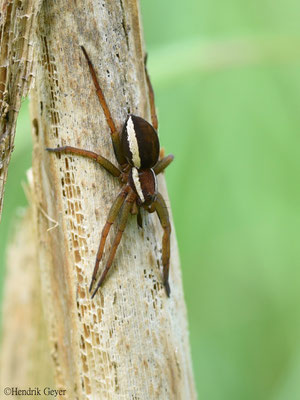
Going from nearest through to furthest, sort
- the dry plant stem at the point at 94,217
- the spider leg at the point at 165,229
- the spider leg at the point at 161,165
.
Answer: the dry plant stem at the point at 94,217 → the spider leg at the point at 165,229 → the spider leg at the point at 161,165

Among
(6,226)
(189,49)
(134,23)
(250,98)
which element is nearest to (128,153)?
(134,23)

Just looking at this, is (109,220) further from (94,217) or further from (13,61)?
(13,61)

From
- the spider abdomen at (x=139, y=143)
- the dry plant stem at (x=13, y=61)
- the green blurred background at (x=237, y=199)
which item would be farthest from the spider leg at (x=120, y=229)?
the green blurred background at (x=237, y=199)

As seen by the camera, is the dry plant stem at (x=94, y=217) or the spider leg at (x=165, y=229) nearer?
the dry plant stem at (x=94, y=217)

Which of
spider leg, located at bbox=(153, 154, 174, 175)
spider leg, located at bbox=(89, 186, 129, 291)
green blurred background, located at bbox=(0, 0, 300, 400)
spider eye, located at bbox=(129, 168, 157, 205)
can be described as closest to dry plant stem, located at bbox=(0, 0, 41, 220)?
spider leg, located at bbox=(89, 186, 129, 291)

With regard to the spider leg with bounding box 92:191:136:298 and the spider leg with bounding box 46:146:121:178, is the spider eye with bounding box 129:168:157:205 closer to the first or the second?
the spider leg with bounding box 92:191:136:298

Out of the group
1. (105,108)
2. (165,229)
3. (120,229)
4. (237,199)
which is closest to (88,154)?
(105,108)

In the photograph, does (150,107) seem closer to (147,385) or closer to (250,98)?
(147,385)

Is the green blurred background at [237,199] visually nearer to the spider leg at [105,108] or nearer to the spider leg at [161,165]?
the spider leg at [161,165]
